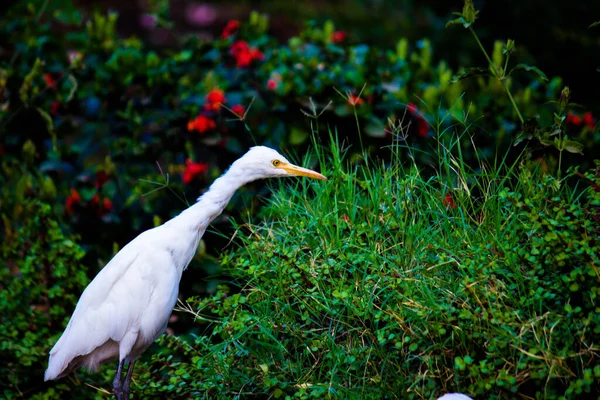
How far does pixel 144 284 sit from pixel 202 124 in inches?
55.1

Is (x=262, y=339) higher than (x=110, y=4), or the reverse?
(x=262, y=339)

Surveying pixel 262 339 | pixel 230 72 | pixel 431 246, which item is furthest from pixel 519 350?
pixel 230 72

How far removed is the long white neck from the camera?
11.0 ft

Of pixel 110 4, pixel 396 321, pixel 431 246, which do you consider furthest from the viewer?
pixel 110 4

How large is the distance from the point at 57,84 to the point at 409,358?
3168 millimetres

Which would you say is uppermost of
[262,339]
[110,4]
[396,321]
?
[396,321]

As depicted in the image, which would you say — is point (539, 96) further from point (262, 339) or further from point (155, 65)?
point (262, 339)

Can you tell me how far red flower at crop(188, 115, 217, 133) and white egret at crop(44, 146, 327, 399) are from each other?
1176 mm

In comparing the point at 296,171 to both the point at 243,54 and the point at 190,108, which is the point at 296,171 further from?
the point at 243,54

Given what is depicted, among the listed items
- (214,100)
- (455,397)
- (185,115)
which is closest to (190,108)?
(185,115)

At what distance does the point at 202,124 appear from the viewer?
4496 millimetres

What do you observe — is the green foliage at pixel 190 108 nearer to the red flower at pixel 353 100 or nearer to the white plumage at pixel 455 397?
the red flower at pixel 353 100

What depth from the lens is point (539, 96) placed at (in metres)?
5.00

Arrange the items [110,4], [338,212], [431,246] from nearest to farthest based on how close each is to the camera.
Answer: [431,246] < [338,212] < [110,4]
